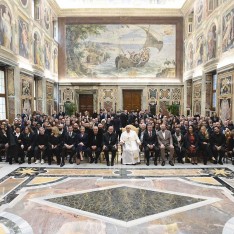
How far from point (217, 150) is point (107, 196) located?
15.8 ft

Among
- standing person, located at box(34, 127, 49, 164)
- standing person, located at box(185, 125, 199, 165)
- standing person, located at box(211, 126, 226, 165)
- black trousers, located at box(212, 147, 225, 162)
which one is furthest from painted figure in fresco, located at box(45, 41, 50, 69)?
black trousers, located at box(212, 147, 225, 162)

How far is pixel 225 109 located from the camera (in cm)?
1356

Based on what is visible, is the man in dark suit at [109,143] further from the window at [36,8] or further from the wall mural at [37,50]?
the window at [36,8]

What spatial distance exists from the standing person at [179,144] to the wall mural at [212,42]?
7639 millimetres

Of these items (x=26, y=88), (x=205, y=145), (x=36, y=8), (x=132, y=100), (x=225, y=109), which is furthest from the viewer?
(x=132, y=100)

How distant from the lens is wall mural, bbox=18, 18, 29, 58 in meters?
14.4

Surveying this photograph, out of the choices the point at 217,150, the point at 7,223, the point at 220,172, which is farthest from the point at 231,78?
the point at 7,223

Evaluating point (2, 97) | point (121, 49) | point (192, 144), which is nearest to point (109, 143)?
point (192, 144)

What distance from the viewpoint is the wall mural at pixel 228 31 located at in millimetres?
12727

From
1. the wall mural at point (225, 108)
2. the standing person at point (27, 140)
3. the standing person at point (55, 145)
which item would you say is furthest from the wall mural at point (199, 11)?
the standing person at point (27, 140)

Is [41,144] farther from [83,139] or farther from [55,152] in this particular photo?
[83,139]

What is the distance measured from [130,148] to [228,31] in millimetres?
8275

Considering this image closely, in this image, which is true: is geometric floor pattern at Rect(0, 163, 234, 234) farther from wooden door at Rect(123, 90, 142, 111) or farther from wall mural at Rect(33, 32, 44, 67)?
wooden door at Rect(123, 90, 142, 111)

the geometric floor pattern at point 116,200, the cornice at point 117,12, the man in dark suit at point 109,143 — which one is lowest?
the geometric floor pattern at point 116,200
